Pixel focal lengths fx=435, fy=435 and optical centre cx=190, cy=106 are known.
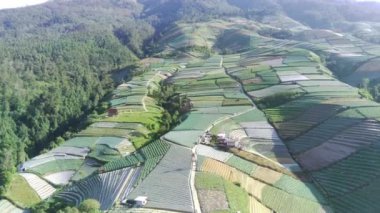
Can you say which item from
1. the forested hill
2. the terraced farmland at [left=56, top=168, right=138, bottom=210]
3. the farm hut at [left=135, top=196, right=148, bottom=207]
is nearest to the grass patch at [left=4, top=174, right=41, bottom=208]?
the forested hill

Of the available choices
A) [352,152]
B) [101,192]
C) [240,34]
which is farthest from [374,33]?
[101,192]

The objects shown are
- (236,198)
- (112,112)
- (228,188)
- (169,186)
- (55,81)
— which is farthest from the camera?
(55,81)

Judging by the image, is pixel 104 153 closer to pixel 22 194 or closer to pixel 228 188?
pixel 22 194

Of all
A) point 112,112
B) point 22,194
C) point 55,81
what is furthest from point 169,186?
point 55,81

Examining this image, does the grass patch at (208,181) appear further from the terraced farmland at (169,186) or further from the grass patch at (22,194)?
the grass patch at (22,194)

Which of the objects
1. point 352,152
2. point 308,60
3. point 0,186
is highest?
point 308,60

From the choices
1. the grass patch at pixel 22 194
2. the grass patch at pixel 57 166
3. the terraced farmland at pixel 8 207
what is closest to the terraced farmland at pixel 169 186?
the terraced farmland at pixel 8 207

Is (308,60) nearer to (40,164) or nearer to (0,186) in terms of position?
(40,164)

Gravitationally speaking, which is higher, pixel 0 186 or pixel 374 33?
pixel 374 33
